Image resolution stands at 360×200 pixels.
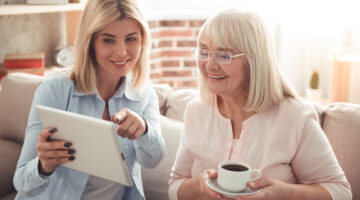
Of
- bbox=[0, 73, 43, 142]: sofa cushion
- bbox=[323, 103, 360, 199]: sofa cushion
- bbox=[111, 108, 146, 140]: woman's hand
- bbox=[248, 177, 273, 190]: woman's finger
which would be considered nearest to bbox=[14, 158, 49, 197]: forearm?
bbox=[111, 108, 146, 140]: woman's hand

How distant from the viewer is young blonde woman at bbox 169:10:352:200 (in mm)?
1321

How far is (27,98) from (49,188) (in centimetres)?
76

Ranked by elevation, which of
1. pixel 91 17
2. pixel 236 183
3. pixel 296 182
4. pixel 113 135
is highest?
pixel 91 17

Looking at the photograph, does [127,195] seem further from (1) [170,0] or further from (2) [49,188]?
(1) [170,0]

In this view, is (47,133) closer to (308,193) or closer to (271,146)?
(271,146)

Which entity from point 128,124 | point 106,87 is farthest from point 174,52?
point 128,124

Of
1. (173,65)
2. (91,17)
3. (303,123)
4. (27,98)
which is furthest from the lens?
(173,65)

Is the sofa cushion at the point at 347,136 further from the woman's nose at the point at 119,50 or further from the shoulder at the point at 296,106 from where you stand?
the woman's nose at the point at 119,50

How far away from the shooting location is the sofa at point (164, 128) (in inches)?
60.9

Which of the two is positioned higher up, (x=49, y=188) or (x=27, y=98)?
(x=27, y=98)

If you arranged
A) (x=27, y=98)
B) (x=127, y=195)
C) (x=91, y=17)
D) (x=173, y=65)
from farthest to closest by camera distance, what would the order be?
(x=173, y=65), (x=27, y=98), (x=127, y=195), (x=91, y=17)

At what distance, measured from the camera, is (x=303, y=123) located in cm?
133

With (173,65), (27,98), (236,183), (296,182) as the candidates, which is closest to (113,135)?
(236,183)

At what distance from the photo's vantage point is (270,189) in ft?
4.00
